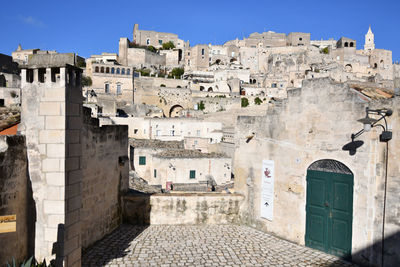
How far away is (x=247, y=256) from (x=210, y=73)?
6482 cm

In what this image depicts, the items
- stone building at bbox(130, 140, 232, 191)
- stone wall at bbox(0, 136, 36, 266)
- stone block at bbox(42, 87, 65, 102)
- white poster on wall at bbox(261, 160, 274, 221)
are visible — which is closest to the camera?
stone wall at bbox(0, 136, 36, 266)

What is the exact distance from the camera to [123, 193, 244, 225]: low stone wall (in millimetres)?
9789

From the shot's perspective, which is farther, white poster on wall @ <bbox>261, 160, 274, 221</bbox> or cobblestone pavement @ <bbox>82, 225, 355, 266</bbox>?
white poster on wall @ <bbox>261, 160, 274, 221</bbox>

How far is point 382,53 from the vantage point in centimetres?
7831

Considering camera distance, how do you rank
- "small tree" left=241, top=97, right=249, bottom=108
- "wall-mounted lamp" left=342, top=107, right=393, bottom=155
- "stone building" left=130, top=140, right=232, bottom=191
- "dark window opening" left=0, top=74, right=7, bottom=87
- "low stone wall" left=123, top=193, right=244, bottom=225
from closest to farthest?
"wall-mounted lamp" left=342, top=107, right=393, bottom=155, "low stone wall" left=123, top=193, right=244, bottom=225, "stone building" left=130, top=140, right=232, bottom=191, "dark window opening" left=0, top=74, right=7, bottom=87, "small tree" left=241, top=97, right=249, bottom=108

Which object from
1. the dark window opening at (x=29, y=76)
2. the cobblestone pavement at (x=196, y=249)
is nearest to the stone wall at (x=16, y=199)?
the dark window opening at (x=29, y=76)

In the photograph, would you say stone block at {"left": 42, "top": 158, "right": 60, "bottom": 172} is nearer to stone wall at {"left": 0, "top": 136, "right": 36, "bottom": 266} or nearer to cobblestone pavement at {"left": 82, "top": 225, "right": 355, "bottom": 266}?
stone wall at {"left": 0, "top": 136, "right": 36, "bottom": 266}

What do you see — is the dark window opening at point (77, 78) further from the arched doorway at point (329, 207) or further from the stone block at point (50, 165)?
the arched doorway at point (329, 207)

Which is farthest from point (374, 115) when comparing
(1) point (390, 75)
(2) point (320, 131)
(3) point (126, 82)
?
(1) point (390, 75)

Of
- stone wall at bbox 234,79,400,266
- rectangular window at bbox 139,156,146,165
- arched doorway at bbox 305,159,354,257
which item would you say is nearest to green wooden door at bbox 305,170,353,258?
arched doorway at bbox 305,159,354,257

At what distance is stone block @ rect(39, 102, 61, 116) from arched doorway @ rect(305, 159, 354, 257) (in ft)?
21.3

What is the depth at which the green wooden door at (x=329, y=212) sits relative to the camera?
752cm

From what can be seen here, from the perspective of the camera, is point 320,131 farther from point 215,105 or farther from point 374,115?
point 215,105

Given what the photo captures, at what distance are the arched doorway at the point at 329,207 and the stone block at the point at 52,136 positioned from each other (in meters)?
6.35
